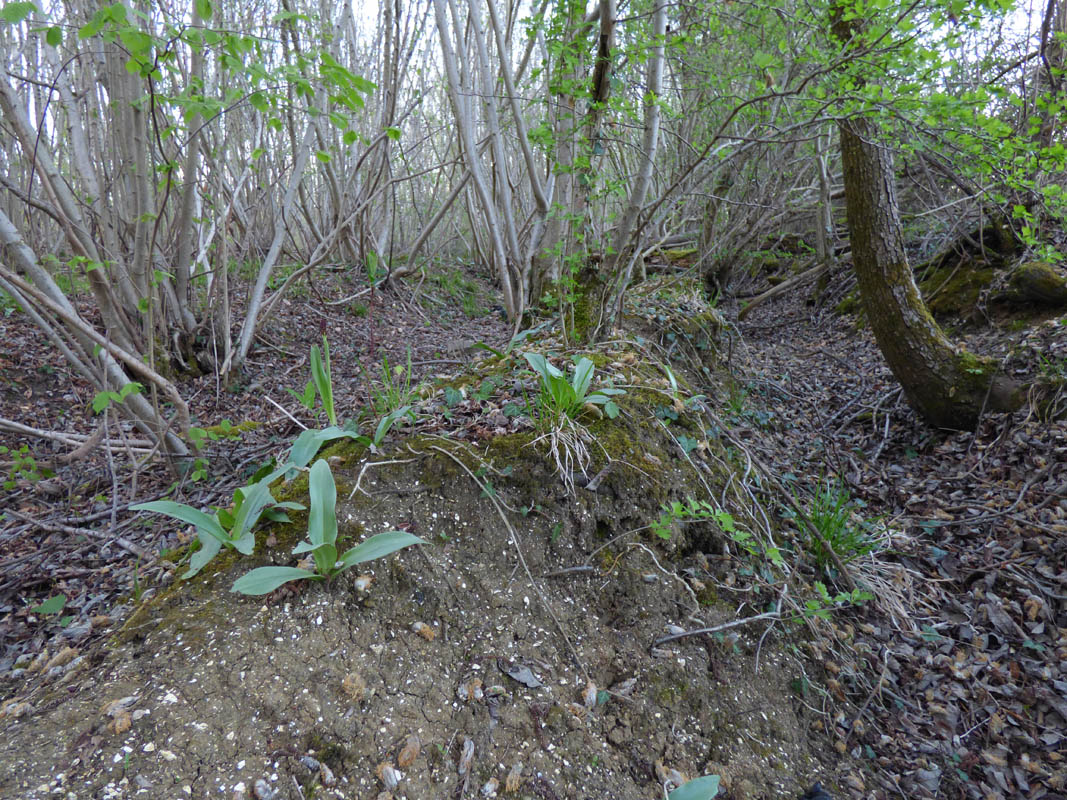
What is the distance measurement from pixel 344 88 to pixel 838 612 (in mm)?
2913

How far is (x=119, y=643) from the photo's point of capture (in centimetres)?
146

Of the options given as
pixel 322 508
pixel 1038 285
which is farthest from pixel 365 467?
pixel 1038 285

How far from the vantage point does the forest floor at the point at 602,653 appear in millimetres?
1326

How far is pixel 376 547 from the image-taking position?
5.08 ft

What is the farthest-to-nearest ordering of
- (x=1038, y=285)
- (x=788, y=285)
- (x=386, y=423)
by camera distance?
(x=788, y=285), (x=1038, y=285), (x=386, y=423)

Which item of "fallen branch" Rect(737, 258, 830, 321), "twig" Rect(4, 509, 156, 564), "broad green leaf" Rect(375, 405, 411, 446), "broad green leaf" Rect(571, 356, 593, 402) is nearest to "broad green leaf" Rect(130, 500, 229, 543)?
"broad green leaf" Rect(375, 405, 411, 446)

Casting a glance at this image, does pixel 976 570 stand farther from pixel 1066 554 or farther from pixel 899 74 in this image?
pixel 899 74

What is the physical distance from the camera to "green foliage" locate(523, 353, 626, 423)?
2232 millimetres

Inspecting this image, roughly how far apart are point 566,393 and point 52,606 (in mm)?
1891

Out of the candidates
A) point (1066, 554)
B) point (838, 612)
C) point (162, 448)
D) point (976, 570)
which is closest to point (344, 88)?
point (162, 448)

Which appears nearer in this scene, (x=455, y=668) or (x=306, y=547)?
(x=306, y=547)

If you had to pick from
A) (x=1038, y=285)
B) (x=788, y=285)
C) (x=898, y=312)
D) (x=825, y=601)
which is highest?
(x=1038, y=285)

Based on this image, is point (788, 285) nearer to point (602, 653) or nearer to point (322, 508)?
point (602, 653)

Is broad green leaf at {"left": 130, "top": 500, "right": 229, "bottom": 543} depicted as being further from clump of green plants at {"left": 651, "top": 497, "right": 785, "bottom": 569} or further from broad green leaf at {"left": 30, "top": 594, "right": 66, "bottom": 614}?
clump of green plants at {"left": 651, "top": 497, "right": 785, "bottom": 569}
